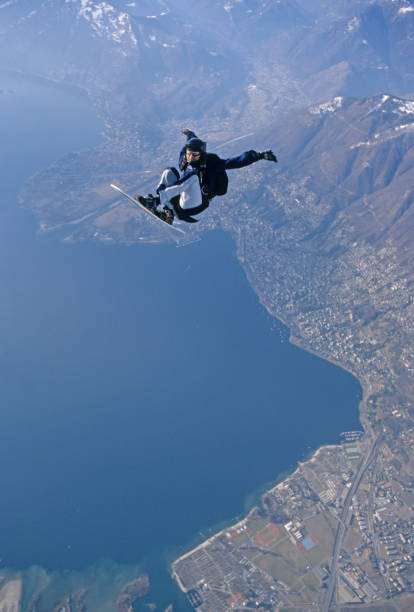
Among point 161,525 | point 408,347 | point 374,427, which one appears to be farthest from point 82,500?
point 408,347

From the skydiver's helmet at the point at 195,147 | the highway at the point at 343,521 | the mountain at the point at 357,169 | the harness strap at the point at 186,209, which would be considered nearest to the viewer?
the skydiver's helmet at the point at 195,147

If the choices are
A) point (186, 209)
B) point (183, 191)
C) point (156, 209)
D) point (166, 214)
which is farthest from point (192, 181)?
point (156, 209)

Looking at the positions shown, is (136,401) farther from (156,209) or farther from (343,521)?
(156,209)

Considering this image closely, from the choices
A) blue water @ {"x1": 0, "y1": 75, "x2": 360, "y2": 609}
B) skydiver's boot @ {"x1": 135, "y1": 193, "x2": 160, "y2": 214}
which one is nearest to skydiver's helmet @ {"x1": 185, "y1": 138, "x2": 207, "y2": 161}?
skydiver's boot @ {"x1": 135, "y1": 193, "x2": 160, "y2": 214}

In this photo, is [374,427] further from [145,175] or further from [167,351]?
[145,175]

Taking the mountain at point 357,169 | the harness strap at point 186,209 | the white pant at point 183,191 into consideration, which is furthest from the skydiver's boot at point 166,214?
the mountain at point 357,169

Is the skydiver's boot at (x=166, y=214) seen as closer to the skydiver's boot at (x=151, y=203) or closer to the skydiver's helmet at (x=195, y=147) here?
the skydiver's boot at (x=151, y=203)
